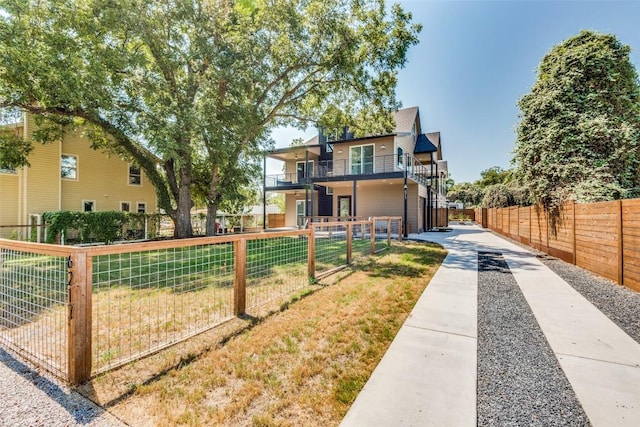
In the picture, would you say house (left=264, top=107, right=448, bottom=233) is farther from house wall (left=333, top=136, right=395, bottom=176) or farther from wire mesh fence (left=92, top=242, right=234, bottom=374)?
wire mesh fence (left=92, top=242, right=234, bottom=374)

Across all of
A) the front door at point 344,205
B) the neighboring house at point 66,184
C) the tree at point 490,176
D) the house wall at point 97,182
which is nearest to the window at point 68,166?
the neighboring house at point 66,184

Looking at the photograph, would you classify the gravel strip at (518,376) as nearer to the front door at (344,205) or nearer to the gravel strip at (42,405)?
the gravel strip at (42,405)

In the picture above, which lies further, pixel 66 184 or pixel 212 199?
pixel 66 184

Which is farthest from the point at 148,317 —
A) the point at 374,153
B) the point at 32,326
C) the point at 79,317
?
the point at 374,153

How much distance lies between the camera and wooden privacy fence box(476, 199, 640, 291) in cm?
525

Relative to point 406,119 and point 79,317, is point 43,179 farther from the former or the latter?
point 406,119

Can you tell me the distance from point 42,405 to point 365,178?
14988mm

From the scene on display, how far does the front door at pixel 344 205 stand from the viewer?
20.2 metres

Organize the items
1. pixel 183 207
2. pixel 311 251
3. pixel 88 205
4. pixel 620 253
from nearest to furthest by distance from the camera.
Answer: pixel 620 253 → pixel 311 251 → pixel 183 207 → pixel 88 205

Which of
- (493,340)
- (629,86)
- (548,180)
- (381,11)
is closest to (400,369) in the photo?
(493,340)

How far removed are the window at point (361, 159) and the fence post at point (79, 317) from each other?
1650 centimetres

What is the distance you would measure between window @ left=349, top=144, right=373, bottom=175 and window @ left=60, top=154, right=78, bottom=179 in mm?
15745

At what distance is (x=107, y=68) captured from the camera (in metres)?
9.82

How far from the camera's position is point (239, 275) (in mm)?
3920
